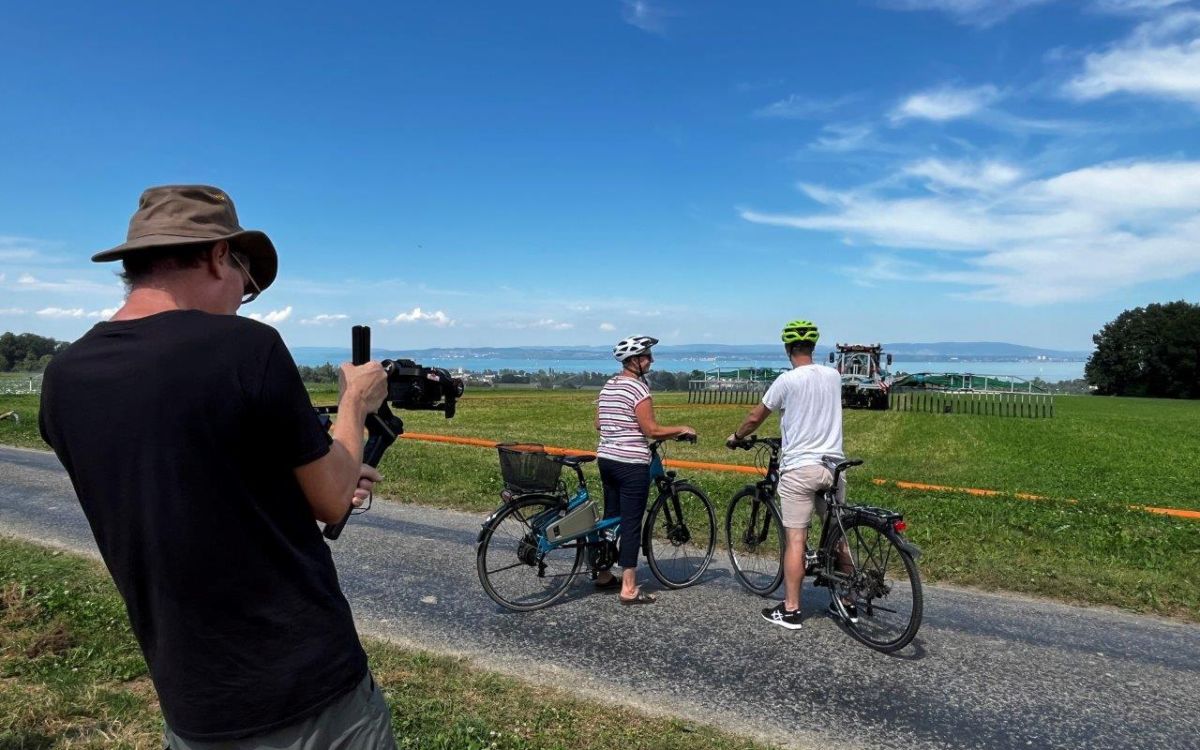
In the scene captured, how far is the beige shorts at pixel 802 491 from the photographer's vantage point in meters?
5.73

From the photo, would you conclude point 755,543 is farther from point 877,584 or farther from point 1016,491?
point 1016,491

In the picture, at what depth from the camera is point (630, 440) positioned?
244 inches

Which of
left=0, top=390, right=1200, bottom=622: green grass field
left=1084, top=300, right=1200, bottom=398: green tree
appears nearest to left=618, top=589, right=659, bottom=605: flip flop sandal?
left=0, top=390, right=1200, bottom=622: green grass field

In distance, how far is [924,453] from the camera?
2028 cm

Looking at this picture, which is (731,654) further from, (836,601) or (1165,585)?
(1165,585)

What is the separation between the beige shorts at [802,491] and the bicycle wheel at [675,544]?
44.6 inches

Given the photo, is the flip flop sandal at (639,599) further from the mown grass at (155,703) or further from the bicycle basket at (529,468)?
the mown grass at (155,703)

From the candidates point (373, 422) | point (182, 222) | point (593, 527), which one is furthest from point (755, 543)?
point (182, 222)

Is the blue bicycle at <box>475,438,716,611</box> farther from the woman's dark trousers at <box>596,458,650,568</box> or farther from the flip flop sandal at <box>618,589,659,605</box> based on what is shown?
the flip flop sandal at <box>618,589,659,605</box>

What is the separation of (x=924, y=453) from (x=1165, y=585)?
1406 centimetres

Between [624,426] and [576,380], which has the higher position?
[624,426]

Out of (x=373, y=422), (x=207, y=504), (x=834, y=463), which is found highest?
(x=373, y=422)

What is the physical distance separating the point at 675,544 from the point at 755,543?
2.35ft

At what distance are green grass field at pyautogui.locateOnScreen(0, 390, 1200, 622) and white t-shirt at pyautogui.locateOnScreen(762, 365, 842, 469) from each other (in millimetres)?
2398
